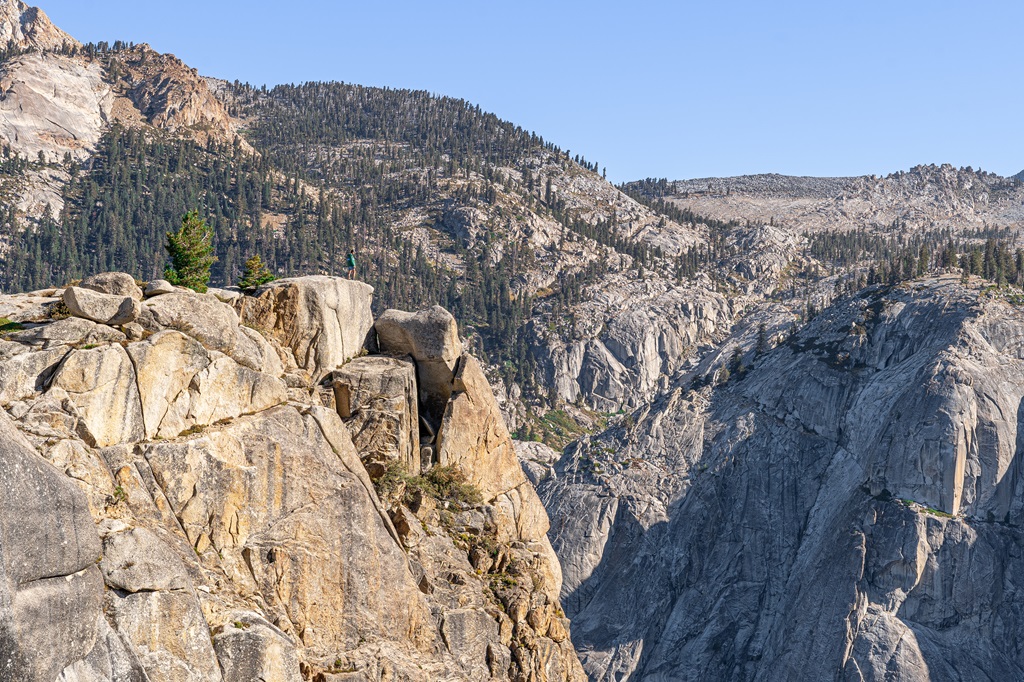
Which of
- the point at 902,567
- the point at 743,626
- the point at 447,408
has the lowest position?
the point at 743,626

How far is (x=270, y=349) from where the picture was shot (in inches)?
Answer: 1800

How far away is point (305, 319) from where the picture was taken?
163 ft

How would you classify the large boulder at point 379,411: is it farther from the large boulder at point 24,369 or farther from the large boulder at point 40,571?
the large boulder at point 40,571

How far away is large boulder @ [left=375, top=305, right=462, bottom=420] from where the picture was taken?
53812 millimetres

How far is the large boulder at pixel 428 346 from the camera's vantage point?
5381 cm

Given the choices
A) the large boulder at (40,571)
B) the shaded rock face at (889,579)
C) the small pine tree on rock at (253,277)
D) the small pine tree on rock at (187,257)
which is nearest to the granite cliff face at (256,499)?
the large boulder at (40,571)

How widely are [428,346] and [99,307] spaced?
17.6 metres

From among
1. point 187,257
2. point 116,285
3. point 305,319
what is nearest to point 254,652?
point 116,285

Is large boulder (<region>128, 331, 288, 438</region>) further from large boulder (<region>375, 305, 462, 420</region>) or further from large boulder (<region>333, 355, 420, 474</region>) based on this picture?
large boulder (<region>375, 305, 462, 420</region>)

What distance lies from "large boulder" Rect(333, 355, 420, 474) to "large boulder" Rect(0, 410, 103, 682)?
18.1m

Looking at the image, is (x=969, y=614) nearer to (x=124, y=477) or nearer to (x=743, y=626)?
(x=743, y=626)

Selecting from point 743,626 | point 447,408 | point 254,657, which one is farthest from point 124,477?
point 743,626

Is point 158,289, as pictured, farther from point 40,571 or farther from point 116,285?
point 40,571

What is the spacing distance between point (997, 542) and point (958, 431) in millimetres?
19419
